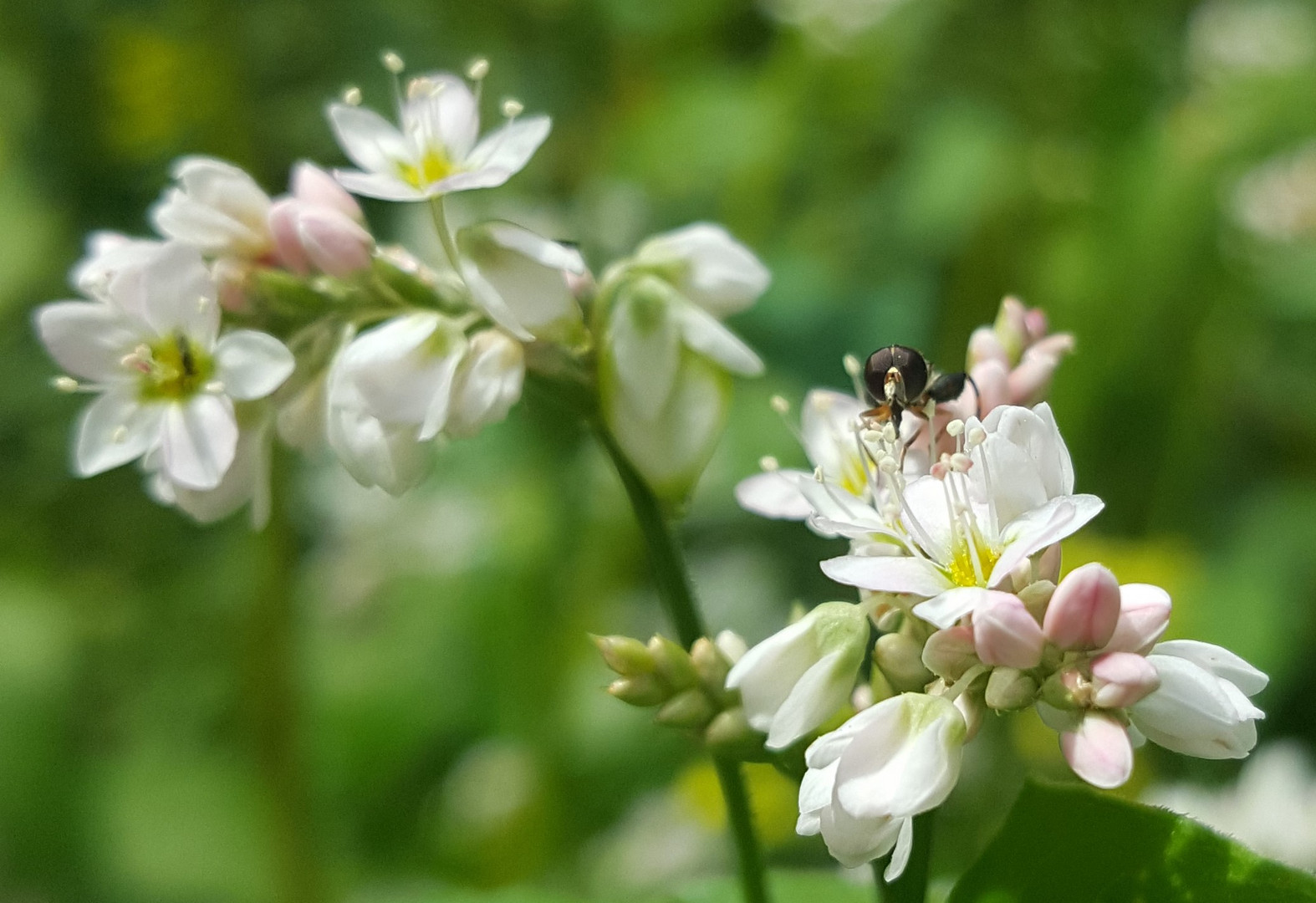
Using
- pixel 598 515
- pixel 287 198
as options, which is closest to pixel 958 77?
pixel 598 515

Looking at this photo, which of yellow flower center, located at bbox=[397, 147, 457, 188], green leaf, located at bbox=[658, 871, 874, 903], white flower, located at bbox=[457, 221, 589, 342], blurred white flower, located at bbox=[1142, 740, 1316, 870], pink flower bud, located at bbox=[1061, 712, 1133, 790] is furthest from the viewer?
blurred white flower, located at bbox=[1142, 740, 1316, 870]

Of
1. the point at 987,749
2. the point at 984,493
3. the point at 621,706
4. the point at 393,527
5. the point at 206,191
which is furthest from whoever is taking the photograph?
the point at 393,527

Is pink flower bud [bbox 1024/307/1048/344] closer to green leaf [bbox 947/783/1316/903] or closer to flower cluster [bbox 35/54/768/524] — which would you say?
flower cluster [bbox 35/54/768/524]

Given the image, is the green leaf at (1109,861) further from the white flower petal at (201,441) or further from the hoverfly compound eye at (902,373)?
the white flower petal at (201,441)

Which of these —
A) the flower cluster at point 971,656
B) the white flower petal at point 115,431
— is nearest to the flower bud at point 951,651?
the flower cluster at point 971,656

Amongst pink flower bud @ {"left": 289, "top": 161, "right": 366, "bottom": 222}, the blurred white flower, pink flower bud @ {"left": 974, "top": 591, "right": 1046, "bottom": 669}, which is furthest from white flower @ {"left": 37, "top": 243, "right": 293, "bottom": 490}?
the blurred white flower

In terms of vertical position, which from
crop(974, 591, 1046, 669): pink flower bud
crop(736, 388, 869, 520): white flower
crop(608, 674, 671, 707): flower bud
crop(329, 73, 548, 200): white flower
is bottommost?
crop(608, 674, 671, 707): flower bud

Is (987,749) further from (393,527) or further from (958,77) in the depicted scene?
(958,77)
